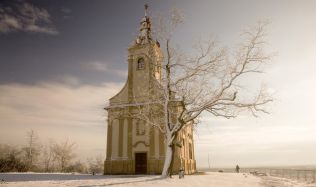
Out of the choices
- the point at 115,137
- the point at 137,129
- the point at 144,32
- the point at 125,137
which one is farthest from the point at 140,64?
the point at 115,137

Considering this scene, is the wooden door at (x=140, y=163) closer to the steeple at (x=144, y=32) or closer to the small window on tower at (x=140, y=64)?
the small window on tower at (x=140, y=64)

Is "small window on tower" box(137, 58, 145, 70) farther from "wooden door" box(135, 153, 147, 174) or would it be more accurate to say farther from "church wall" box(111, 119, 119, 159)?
"wooden door" box(135, 153, 147, 174)

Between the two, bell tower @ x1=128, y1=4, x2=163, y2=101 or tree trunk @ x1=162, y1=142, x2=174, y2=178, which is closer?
tree trunk @ x1=162, y1=142, x2=174, y2=178

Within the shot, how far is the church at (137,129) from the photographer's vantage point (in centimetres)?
2928

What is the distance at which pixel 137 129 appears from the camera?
30969mm

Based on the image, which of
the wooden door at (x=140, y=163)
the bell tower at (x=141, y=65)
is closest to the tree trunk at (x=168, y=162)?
the wooden door at (x=140, y=163)

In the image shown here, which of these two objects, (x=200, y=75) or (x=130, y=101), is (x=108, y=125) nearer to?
(x=130, y=101)

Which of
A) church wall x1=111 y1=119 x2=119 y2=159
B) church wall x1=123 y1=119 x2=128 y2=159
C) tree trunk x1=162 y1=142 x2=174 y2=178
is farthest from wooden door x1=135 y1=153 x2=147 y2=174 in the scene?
tree trunk x1=162 y1=142 x2=174 y2=178

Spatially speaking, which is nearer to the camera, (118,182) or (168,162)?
(118,182)

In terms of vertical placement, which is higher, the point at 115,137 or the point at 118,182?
the point at 115,137

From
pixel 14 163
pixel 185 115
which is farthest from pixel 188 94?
pixel 14 163

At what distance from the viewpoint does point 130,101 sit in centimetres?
3209

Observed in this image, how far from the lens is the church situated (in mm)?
29281

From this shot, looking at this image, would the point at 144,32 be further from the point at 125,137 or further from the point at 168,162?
the point at 168,162
